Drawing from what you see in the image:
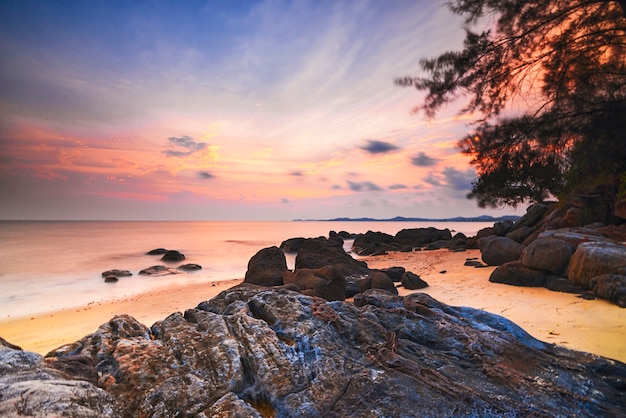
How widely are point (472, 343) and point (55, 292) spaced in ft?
65.4

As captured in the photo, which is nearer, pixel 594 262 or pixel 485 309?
pixel 485 309

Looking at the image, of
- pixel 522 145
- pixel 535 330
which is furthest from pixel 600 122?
pixel 535 330

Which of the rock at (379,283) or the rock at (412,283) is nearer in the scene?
the rock at (379,283)

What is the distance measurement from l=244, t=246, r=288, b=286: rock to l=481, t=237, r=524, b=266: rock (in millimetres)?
9362

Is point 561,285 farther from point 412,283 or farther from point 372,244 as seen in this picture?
point 372,244

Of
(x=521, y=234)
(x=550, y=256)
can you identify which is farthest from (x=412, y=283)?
(x=521, y=234)

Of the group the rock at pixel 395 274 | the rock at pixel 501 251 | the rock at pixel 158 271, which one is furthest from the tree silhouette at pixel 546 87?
the rock at pixel 158 271

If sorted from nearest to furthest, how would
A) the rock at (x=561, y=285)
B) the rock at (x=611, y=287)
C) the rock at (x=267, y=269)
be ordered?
the rock at (x=611, y=287), the rock at (x=561, y=285), the rock at (x=267, y=269)

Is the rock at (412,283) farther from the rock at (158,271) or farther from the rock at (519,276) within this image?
the rock at (158,271)

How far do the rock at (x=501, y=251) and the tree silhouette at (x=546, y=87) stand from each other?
33.4 ft

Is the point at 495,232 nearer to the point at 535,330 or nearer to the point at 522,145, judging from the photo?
the point at 535,330

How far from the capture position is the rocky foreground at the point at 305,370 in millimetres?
2957

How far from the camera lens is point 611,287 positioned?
8242 mm

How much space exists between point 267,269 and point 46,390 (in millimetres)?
11150
